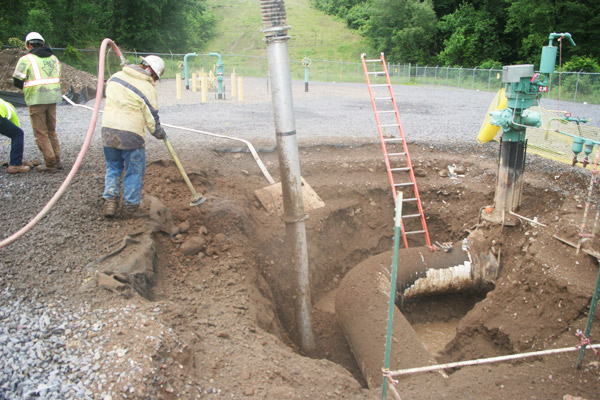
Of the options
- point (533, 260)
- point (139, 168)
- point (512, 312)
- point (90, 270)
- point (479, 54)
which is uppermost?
point (479, 54)

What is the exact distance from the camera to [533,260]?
5.30 metres

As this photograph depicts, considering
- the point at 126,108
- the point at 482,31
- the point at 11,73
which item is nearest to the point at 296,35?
the point at 482,31

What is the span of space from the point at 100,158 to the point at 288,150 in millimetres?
3828

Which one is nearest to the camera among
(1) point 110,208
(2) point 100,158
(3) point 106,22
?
(1) point 110,208

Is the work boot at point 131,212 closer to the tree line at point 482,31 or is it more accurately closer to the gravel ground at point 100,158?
the gravel ground at point 100,158

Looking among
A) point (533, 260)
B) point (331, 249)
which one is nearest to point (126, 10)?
point (331, 249)

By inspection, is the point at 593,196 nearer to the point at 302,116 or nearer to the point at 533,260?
the point at 533,260

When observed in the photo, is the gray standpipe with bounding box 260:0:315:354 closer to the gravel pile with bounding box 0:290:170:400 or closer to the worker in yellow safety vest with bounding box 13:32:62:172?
the gravel pile with bounding box 0:290:170:400

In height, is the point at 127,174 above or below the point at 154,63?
below

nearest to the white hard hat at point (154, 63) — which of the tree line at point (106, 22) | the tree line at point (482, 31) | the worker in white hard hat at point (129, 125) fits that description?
the worker in white hard hat at point (129, 125)

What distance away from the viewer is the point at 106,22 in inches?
1307

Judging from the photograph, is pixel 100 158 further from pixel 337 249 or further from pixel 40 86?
pixel 337 249

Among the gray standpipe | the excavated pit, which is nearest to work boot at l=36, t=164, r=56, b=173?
the excavated pit

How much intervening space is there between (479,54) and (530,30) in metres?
4.04
